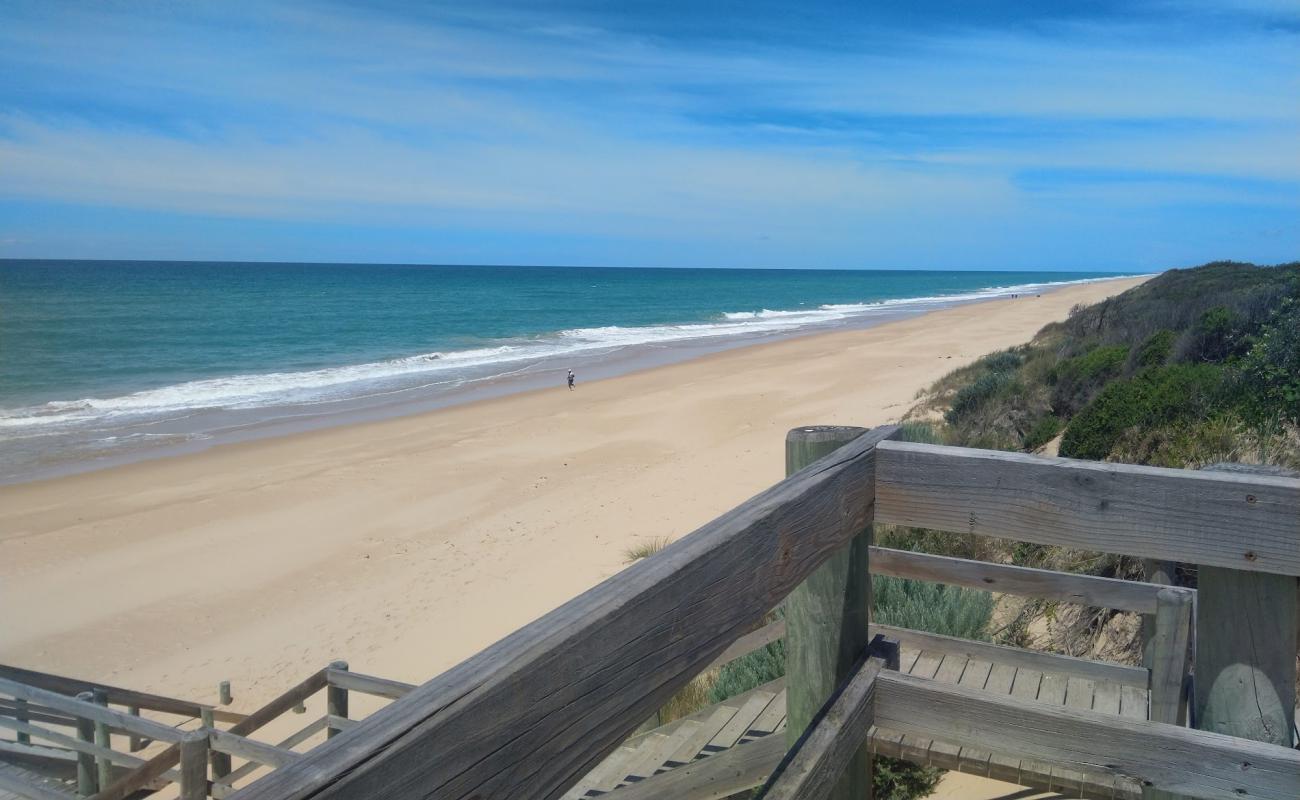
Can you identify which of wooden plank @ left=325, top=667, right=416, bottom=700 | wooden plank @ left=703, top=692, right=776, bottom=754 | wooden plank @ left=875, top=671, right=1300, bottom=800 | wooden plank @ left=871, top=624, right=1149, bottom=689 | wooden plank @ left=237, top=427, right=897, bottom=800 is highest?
wooden plank @ left=237, top=427, right=897, bottom=800

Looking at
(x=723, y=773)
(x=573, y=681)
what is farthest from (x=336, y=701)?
(x=573, y=681)

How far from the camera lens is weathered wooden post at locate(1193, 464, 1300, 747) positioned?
1.82m

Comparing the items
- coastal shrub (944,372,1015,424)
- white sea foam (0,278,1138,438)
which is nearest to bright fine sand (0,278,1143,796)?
coastal shrub (944,372,1015,424)

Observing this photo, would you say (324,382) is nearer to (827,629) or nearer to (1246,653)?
(827,629)

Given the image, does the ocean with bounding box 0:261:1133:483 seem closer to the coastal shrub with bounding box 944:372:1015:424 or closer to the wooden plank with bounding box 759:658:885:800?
the coastal shrub with bounding box 944:372:1015:424

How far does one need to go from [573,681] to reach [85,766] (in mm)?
6224

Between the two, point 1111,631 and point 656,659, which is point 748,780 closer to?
point 656,659

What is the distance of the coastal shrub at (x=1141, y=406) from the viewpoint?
7273mm

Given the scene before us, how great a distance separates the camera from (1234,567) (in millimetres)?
1834

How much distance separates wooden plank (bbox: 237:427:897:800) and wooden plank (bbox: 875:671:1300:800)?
0.56m

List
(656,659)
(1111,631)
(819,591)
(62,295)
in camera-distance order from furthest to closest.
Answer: (62,295) → (1111,631) → (819,591) → (656,659)

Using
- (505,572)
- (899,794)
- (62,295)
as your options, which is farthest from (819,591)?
(62,295)

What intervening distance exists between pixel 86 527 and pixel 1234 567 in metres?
14.4

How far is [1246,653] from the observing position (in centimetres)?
182
